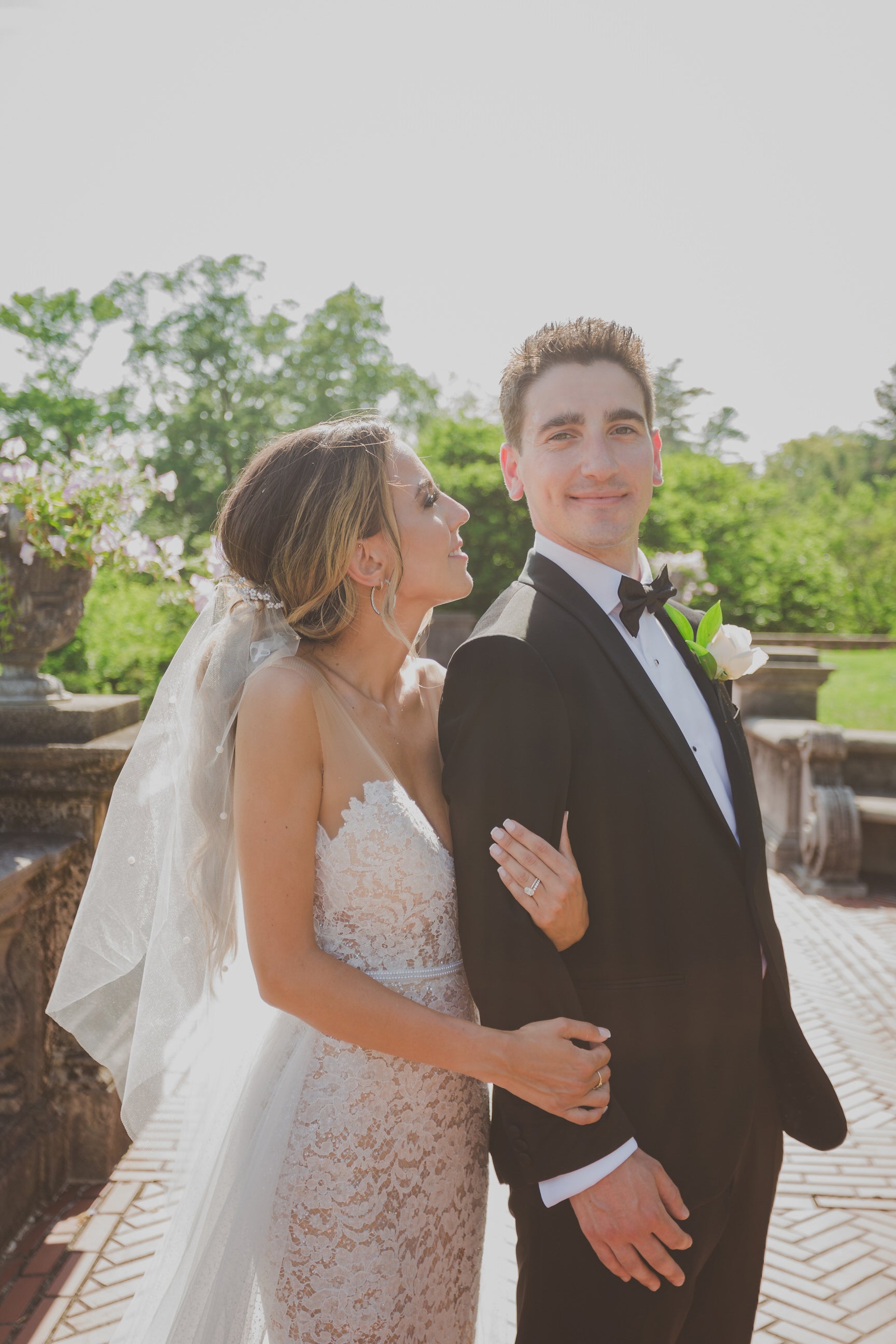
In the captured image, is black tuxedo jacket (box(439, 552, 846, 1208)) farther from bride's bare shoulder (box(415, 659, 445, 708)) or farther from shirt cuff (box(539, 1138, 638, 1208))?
bride's bare shoulder (box(415, 659, 445, 708))

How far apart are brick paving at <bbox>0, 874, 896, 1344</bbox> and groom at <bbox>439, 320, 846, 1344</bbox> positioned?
0.73 feet

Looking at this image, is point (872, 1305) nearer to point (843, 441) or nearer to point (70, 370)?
point (70, 370)

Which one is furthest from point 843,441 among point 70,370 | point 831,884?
point 831,884

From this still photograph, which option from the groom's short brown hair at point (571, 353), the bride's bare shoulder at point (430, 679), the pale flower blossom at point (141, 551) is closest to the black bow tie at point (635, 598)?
the groom's short brown hair at point (571, 353)

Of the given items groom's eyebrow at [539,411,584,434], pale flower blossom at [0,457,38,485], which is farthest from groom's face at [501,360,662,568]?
pale flower blossom at [0,457,38,485]

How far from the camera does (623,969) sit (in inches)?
66.9

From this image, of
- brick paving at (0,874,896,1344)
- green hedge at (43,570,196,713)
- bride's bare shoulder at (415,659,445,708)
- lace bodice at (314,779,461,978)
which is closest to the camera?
lace bodice at (314,779,461,978)

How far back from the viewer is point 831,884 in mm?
7535

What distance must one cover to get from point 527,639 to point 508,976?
60 centimetres

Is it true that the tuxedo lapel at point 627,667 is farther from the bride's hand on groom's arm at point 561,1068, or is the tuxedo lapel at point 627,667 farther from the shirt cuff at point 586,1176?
the shirt cuff at point 586,1176

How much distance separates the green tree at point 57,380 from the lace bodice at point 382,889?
2796 centimetres

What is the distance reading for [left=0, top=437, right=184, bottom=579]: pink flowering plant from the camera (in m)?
3.67

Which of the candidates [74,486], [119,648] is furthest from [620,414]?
[119,648]

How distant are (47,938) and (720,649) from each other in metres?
2.65
